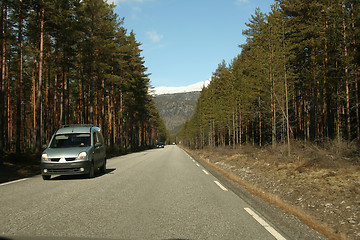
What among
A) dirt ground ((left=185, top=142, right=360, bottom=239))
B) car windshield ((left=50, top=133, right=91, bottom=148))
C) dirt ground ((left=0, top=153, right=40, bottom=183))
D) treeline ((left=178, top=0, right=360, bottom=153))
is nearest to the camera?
dirt ground ((left=185, top=142, right=360, bottom=239))

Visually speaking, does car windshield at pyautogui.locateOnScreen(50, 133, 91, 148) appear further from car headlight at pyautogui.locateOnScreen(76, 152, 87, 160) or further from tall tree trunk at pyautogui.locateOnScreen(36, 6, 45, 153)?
tall tree trunk at pyautogui.locateOnScreen(36, 6, 45, 153)

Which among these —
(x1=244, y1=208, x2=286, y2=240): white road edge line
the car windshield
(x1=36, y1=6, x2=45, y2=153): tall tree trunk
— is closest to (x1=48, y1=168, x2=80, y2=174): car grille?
the car windshield

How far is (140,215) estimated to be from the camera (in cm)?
532

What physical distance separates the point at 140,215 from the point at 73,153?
5.67 meters

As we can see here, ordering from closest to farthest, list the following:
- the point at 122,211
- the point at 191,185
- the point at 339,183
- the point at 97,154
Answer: the point at 122,211, the point at 339,183, the point at 191,185, the point at 97,154

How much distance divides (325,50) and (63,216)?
20.7 m

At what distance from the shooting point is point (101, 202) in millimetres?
6406

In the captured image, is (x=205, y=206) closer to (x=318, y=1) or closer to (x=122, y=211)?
(x=122, y=211)

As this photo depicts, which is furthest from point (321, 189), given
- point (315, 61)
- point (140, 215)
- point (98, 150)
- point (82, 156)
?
point (315, 61)

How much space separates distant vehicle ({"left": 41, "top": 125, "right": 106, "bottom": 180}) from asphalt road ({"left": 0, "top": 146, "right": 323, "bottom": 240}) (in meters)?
1.72

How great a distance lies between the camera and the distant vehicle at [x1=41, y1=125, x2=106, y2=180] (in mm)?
9805

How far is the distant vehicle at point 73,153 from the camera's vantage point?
32.2ft

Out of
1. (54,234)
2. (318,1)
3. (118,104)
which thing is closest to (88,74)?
(118,104)

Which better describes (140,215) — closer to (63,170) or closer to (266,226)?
(266,226)
